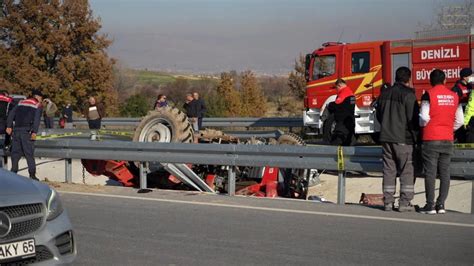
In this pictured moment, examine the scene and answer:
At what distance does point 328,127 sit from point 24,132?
29.1ft

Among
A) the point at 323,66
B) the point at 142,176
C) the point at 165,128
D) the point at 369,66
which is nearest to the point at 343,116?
the point at 369,66

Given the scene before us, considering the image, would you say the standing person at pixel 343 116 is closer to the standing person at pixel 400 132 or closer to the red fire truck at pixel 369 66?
the red fire truck at pixel 369 66

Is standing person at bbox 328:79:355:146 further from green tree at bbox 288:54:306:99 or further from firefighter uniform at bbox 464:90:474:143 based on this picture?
green tree at bbox 288:54:306:99

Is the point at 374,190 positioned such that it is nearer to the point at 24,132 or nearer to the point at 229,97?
the point at 24,132

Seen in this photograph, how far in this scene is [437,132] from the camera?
864 cm

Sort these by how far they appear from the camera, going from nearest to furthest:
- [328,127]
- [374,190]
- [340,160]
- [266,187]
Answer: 1. [340,160]
2. [266,187]
3. [374,190]
4. [328,127]

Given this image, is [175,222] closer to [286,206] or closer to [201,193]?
[286,206]

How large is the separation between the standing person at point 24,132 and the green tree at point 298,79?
25029 mm

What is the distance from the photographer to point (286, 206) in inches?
375

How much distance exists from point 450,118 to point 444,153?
43cm

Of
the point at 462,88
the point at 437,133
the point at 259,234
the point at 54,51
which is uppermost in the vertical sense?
the point at 54,51

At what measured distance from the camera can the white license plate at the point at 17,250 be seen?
195 inches

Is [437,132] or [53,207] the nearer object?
[53,207]

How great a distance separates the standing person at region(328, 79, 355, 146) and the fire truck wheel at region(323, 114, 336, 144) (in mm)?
551
